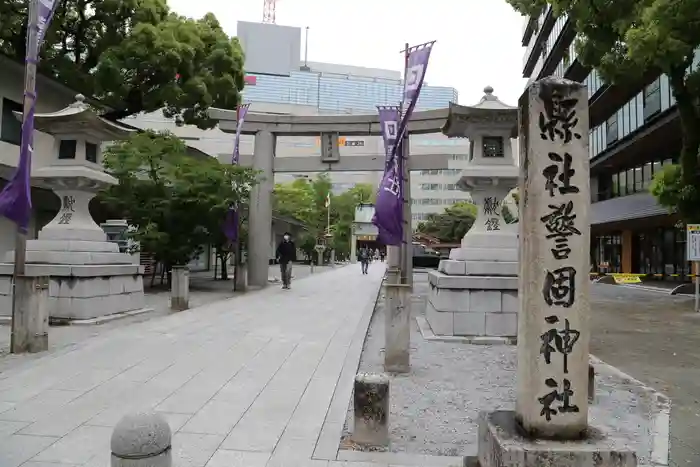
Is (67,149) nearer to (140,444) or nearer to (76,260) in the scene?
(76,260)

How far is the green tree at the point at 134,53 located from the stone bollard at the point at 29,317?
1217 cm

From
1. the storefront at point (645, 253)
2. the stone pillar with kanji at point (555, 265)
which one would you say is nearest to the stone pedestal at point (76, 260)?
the stone pillar with kanji at point (555, 265)

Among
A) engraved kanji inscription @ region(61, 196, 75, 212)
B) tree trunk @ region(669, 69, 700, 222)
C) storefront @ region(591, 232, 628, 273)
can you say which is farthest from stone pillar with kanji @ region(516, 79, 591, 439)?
storefront @ region(591, 232, 628, 273)

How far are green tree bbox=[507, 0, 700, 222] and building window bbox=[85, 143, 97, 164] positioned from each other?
37.1 ft

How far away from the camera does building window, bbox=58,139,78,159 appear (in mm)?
11344

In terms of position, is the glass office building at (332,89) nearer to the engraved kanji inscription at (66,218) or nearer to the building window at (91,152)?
the building window at (91,152)

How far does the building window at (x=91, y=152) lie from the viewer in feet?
37.9

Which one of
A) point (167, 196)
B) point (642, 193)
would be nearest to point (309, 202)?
point (642, 193)

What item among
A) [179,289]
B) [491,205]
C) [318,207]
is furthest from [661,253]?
[318,207]

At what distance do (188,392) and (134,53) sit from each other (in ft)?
49.8

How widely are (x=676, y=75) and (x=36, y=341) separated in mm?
16473

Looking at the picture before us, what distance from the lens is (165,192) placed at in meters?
16.8

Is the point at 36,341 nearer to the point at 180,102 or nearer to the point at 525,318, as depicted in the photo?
the point at 525,318

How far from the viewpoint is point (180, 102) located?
20.2 m
